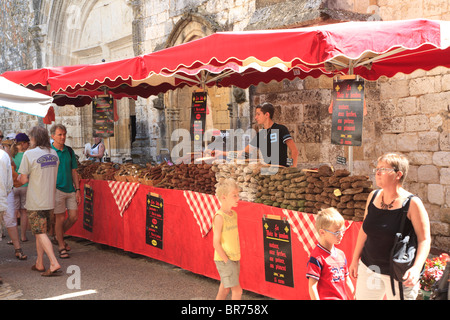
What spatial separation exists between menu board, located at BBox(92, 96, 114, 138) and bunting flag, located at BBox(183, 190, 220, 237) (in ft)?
11.6

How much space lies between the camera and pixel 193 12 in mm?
10094

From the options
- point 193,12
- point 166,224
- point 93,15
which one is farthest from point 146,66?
point 93,15

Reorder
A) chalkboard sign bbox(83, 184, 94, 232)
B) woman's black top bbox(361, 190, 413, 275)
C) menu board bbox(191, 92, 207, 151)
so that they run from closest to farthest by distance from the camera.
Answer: woman's black top bbox(361, 190, 413, 275)
menu board bbox(191, 92, 207, 151)
chalkboard sign bbox(83, 184, 94, 232)

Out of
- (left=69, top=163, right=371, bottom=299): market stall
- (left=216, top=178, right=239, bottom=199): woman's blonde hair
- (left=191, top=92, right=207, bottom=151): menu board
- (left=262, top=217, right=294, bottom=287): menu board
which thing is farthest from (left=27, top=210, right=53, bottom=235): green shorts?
(left=216, top=178, right=239, bottom=199): woman's blonde hair

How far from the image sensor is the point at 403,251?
116 inches

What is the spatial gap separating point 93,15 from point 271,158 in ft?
38.5

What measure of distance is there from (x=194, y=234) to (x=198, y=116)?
202 centimetres

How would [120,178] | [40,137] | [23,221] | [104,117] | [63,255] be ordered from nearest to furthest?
[40,137] → [63,255] → [120,178] → [23,221] → [104,117]

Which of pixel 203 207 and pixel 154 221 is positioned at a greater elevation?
pixel 203 207

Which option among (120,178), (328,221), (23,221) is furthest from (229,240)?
(23,221)

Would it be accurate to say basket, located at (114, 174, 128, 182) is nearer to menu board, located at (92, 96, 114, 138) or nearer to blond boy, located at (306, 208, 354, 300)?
menu board, located at (92, 96, 114, 138)

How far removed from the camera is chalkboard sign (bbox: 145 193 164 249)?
5977mm

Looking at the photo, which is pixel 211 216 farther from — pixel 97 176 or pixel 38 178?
pixel 97 176

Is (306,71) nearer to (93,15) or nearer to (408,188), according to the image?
(408,188)
